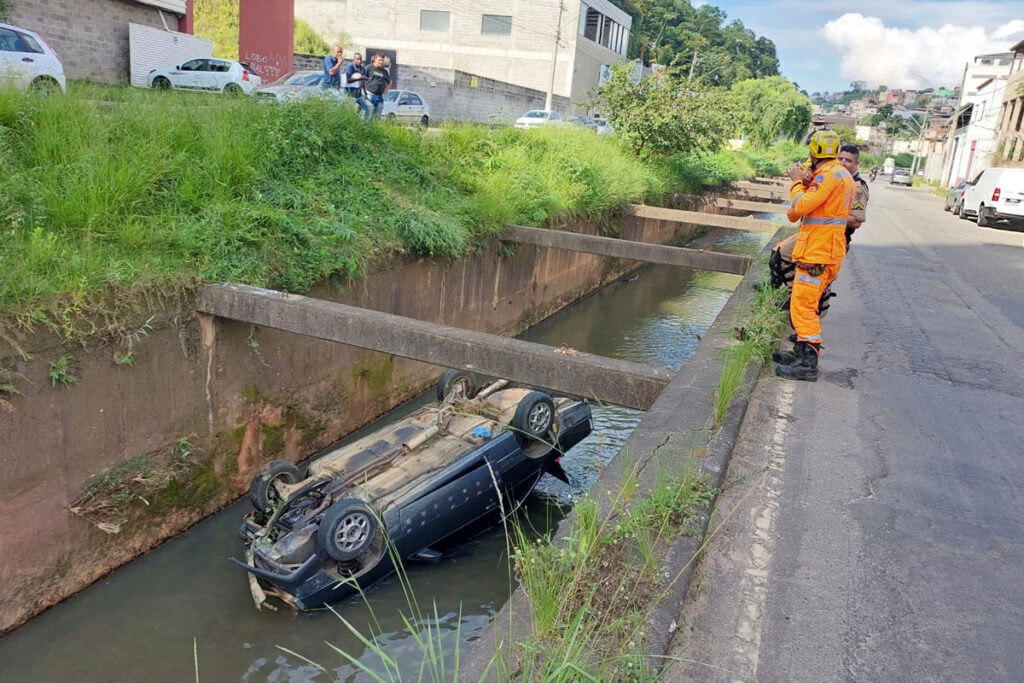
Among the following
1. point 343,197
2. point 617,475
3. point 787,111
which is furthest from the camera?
point 787,111

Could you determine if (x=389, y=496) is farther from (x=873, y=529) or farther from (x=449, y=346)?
(x=873, y=529)

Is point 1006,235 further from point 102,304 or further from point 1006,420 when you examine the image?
point 102,304

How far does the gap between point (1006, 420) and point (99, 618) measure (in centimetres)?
655

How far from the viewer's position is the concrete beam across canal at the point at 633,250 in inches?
382

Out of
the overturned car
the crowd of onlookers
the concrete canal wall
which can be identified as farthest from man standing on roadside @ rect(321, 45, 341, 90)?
the overturned car

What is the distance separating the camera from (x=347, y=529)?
495cm

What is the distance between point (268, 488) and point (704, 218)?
31.9ft

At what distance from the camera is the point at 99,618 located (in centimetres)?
529

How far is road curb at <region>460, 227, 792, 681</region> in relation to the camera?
245 centimetres

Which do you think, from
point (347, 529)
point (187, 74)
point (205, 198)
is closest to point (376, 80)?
point (205, 198)

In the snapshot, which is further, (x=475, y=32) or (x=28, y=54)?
A: (x=475, y=32)

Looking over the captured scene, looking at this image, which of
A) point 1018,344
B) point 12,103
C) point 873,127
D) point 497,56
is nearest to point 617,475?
point 1018,344

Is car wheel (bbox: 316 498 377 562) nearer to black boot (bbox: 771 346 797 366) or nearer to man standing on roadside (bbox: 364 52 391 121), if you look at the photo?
black boot (bbox: 771 346 797 366)

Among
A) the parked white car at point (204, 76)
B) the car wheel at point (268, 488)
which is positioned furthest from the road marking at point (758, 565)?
the parked white car at point (204, 76)
